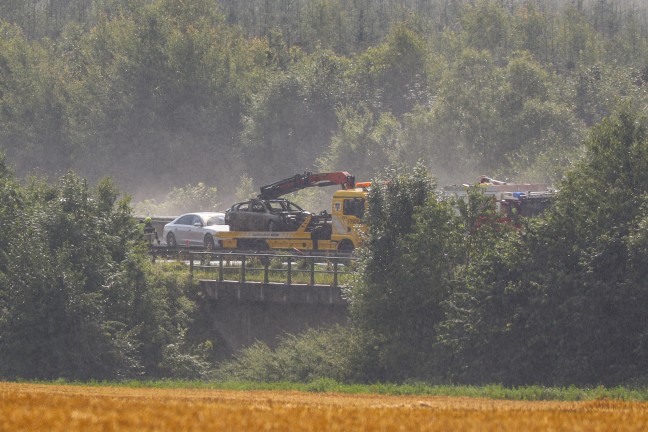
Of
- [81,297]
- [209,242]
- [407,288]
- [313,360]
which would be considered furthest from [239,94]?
[407,288]

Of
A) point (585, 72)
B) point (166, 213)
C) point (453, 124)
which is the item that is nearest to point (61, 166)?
point (166, 213)

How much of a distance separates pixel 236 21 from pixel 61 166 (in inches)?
1861

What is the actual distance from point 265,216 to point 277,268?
4.99 metres

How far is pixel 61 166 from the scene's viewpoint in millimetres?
107812

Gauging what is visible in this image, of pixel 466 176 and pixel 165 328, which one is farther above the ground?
pixel 466 176

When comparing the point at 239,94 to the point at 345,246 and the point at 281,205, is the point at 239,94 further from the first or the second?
the point at 345,246

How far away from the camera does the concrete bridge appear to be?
35688mm

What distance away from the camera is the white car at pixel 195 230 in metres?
47.2

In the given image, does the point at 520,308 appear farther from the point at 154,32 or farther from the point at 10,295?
the point at 154,32

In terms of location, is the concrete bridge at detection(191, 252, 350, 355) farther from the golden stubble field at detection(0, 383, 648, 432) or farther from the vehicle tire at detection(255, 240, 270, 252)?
the golden stubble field at detection(0, 383, 648, 432)

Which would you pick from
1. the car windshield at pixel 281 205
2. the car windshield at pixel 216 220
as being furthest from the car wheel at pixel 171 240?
the car windshield at pixel 281 205

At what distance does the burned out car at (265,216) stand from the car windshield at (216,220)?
3.29m

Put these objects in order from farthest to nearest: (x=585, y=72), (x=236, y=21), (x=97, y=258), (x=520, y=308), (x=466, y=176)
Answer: (x=236, y=21)
(x=585, y=72)
(x=466, y=176)
(x=97, y=258)
(x=520, y=308)

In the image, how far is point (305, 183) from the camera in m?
46.5
